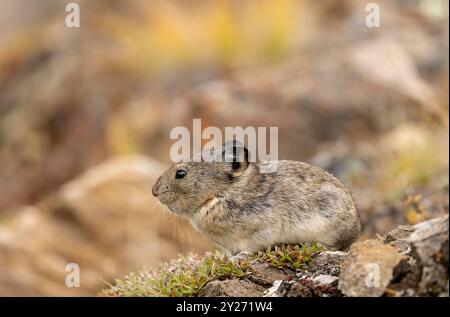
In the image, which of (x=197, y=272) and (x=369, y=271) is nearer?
(x=369, y=271)

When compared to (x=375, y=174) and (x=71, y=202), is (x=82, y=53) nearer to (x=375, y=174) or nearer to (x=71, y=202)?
(x=71, y=202)

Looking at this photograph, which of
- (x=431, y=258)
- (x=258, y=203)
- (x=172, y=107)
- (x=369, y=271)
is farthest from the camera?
(x=172, y=107)

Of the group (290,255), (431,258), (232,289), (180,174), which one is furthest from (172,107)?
(431,258)

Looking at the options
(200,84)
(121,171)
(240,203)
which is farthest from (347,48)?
(240,203)

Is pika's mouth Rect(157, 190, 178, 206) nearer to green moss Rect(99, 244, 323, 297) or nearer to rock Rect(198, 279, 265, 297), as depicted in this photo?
green moss Rect(99, 244, 323, 297)

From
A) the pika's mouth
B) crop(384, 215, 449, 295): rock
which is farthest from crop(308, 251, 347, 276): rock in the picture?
the pika's mouth

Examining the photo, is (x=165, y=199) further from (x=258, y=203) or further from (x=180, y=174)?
(x=258, y=203)

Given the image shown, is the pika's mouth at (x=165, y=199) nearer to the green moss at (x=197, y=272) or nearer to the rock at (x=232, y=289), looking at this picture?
the green moss at (x=197, y=272)
